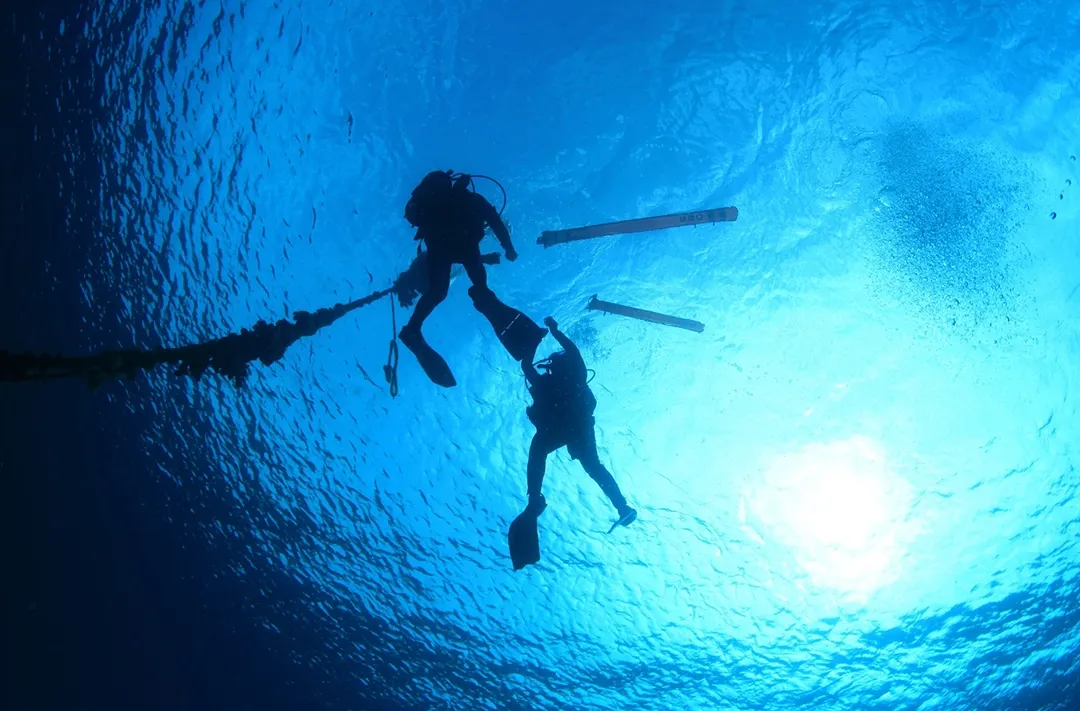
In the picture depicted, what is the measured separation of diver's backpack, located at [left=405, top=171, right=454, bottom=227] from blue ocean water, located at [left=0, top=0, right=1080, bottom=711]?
421cm

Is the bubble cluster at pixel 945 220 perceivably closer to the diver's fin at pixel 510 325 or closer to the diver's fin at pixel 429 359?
the diver's fin at pixel 510 325

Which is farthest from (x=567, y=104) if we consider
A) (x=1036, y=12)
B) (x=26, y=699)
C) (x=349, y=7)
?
(x=26, y=699)

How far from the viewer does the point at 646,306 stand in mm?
11938

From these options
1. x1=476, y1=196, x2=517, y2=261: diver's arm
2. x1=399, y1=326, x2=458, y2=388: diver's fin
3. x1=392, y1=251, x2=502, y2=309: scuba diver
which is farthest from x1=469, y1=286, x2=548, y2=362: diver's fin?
x1=392, y1=251, x2=502, y2=309: scuba diver

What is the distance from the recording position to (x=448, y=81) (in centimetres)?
1021

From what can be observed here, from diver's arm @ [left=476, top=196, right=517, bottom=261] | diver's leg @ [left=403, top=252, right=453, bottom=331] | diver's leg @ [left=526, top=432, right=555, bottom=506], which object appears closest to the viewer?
diver's leg @ [left=403, top=252, right=453, bottom=331]

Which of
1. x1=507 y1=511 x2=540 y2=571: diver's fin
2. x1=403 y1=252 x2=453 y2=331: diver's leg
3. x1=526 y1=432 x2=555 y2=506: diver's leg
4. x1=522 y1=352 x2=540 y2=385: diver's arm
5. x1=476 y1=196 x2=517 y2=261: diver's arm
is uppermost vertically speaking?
x1=476 y1=196 x2=517 y2=261: diver's arm

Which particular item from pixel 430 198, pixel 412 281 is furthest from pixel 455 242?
pixel 412 281

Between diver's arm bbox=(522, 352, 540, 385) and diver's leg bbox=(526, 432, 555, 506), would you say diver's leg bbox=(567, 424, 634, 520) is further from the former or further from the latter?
diver's arm bbox=(522, 352, 540, 385)

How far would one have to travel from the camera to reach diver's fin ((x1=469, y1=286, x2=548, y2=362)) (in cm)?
693

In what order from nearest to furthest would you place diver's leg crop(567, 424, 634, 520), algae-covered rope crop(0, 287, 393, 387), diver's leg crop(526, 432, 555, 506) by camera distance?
algae-covered rope crop(0, 287, 393, 387) → diver's leg crop(526, 432, 555, 506) → diver's leg crop(567, 424, 634, 520)

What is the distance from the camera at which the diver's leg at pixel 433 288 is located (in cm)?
675

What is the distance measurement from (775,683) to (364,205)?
17.8 metres

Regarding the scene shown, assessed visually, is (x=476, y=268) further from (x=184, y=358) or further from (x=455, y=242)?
(x=184, y=358)
